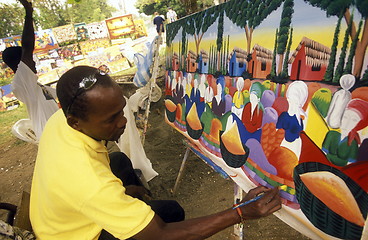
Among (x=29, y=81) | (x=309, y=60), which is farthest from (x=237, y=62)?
(x=29, y=81)

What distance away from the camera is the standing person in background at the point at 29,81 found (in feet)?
6.96

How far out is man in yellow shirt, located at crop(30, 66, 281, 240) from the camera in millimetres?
905

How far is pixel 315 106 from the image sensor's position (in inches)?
40.1

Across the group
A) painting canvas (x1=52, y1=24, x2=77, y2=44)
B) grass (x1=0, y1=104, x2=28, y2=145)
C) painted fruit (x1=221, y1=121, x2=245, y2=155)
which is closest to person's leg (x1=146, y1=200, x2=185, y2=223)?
painted fruit (x1=221, y1=121, x2=245, y2=155)

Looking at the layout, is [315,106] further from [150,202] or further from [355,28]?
[150,202]

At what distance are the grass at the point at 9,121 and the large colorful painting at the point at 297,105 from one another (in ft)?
18.4

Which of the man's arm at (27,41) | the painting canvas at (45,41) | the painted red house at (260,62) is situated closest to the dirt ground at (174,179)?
the painted red house at (260,62)

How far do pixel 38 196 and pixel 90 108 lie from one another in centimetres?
53

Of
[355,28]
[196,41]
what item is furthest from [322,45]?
[196,41]

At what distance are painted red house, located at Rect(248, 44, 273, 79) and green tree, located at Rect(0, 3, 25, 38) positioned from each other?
1927 cm

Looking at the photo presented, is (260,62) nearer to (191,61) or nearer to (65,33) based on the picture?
(191,61)

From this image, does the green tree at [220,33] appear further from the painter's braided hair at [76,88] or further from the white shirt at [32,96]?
the white shirt at [32,96]

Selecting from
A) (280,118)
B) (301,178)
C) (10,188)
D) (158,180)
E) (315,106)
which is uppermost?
(315,106)

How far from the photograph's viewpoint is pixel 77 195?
35.9 inches
